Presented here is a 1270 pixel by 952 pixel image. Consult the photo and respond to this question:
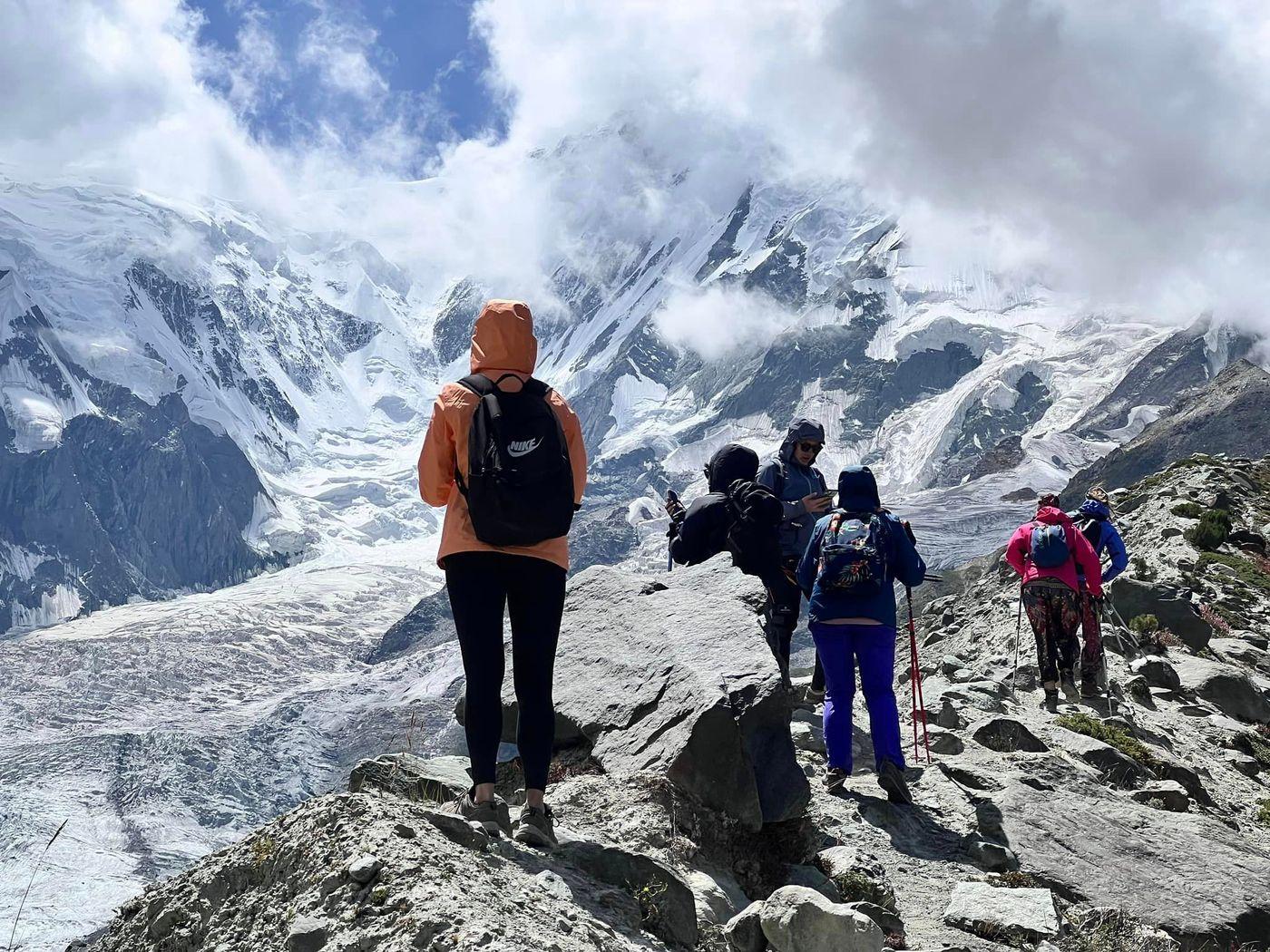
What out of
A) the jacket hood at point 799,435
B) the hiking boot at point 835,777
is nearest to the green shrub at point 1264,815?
the hiking boot at point 835,777

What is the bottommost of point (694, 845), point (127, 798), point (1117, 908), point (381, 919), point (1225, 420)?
point (127, 798)

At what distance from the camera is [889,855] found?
676 cm

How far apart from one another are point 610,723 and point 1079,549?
22.3 ft

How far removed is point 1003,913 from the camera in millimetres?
5711

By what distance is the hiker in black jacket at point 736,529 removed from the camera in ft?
28.1

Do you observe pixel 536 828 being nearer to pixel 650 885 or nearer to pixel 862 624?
pixel 650 885

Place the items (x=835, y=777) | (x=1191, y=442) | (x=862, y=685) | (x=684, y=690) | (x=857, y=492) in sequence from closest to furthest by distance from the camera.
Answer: (x=684, y=690) < (x=862, y=685) < (x=835, y=777) < (x=857, y=492) < (x=1191, y=442)

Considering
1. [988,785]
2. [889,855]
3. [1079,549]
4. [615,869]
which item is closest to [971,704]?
[1079,549]

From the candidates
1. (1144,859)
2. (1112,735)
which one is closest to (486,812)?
(1144,859)

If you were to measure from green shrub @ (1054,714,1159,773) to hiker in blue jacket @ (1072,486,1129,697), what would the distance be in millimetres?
1369

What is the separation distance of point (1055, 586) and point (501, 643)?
8517 millimetres

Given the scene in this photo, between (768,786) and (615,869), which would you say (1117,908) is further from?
(615,869)

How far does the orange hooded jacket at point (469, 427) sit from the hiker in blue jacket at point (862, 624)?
279cm

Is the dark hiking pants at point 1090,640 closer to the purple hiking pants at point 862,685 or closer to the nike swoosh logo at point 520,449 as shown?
the purple hiking pants at point 862,685
